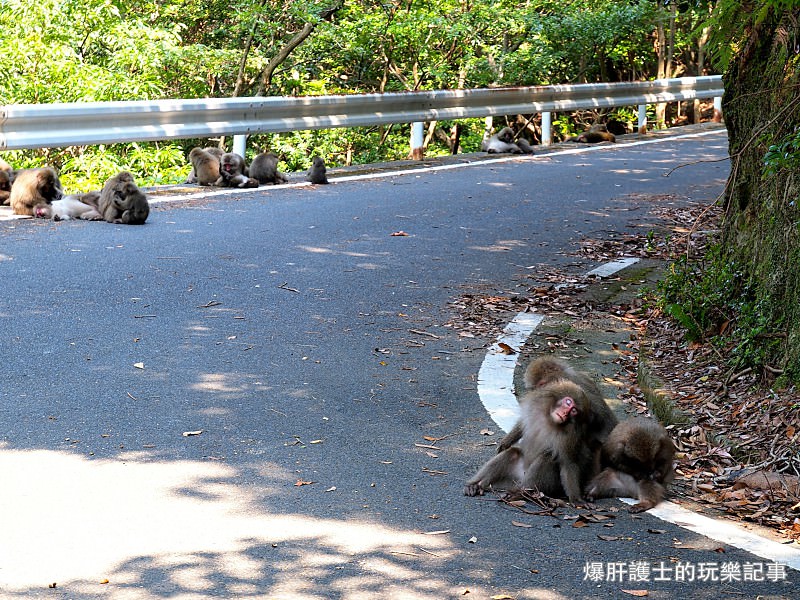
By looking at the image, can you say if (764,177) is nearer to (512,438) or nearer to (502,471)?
(512,438)

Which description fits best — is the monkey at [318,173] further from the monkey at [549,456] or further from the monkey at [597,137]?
the monkey at [549,456]

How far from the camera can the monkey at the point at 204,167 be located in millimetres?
14016

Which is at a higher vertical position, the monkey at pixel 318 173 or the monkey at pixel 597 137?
the monkey at pixel 318 173

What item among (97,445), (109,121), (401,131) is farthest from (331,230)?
(401,131)

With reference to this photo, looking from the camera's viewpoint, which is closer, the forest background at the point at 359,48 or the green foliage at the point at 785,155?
the green foliage at the point at 785,155

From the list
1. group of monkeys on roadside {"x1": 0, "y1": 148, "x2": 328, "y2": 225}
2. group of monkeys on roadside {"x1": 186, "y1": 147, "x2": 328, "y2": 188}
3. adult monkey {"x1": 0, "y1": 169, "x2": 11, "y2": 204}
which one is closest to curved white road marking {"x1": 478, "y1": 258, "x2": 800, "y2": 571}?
group of monkeys on roadside {"x1": 0, "y1": 148, "x2": 328, "y2": 225}

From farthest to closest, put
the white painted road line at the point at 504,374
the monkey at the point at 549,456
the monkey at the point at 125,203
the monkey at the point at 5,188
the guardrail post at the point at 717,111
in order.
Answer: the guardrail post at the point at 717,111 < the monkey at the point at 5,188 < the monkey at the point at 125,203 < the white painted road line at the point at 504,374 < the monkey at the point at 549,456

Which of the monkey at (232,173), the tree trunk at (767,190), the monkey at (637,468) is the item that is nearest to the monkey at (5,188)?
the monkey at (232,173)

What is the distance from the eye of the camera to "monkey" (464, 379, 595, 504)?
526 cm

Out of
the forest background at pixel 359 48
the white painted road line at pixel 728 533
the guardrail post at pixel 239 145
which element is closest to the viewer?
the white painted road line at pixel 728 533

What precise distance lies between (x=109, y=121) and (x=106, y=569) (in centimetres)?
935

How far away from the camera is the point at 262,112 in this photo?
14.9 meters

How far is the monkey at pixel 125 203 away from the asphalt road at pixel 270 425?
6.0 inches

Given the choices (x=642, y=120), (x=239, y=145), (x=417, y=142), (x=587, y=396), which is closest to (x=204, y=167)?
(x=239, y=145)
